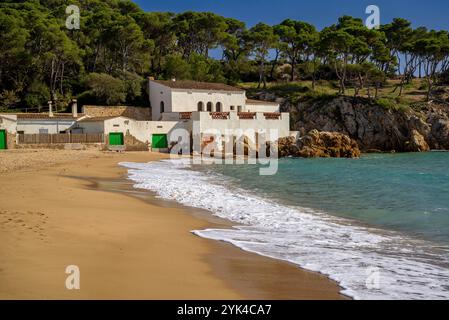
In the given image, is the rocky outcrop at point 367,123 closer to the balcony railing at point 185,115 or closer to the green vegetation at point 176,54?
the green vegetation at point 176,54

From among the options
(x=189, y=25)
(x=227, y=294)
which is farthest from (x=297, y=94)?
(x=227, y=294)

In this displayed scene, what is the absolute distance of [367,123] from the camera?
5450cm

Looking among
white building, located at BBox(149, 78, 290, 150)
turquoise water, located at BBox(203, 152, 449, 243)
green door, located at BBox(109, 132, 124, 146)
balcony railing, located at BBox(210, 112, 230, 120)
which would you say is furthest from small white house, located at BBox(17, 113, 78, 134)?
turquoise water, located at BBox(203, 152, 449, 243)

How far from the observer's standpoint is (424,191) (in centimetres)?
1953

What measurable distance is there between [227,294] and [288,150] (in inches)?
1555

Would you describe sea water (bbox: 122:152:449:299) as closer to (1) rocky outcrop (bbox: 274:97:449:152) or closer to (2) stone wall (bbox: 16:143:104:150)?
(2) stone wall (bbox: 16:143:104:150)

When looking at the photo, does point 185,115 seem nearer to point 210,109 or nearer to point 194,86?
point 194,86

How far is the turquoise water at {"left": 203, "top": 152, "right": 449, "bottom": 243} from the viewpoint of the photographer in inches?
494

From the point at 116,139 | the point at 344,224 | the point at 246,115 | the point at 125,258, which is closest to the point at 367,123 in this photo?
the point at 246,115

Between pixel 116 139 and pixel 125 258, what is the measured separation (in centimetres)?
3430

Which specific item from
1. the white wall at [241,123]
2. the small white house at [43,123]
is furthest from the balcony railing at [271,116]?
the small white house at [43,123]

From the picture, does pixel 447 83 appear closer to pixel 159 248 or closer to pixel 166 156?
pixel 166 156

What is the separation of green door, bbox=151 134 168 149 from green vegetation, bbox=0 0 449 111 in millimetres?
10006

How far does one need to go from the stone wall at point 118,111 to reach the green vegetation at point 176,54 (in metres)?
1.59
